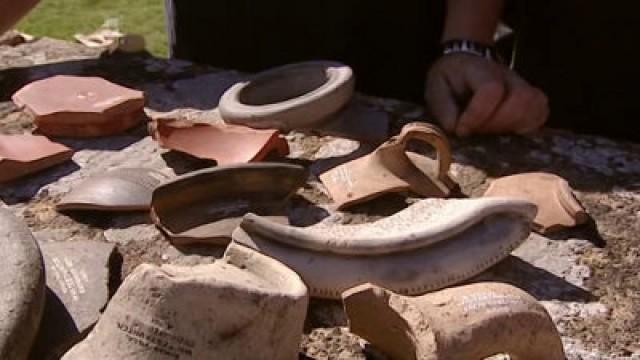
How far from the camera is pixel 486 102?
68.5 inches

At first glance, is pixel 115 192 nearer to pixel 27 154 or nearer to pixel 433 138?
pixel 27 154

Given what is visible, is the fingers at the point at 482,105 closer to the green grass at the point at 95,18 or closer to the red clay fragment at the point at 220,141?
the red clay fragment at the point at 220,141

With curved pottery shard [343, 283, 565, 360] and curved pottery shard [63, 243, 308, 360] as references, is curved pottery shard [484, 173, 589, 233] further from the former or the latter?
curved pottery shard [63, 243, 308, 360]

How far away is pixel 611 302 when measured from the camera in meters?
1.35

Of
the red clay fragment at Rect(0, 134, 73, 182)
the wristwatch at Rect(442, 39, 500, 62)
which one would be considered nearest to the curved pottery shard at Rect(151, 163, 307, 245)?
the red clay fragment at Rect(0, 134, 73, 182)

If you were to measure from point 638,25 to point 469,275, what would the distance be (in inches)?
35.3

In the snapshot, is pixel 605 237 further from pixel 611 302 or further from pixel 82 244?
pixel 82 244

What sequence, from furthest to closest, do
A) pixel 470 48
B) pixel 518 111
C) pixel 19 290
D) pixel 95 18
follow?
pixel 95 18, pixel 470 48, pixel 518 111, pixel 19 290

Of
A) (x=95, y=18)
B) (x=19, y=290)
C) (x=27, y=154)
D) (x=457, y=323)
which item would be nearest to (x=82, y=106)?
(x=27, y=154)

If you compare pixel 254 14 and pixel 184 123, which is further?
pixel 254 14

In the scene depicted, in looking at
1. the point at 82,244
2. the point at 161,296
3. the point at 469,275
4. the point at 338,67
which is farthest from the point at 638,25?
the point at 161,296

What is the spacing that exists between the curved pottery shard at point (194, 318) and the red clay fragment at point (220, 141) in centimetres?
48

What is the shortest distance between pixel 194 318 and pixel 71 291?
29 cm

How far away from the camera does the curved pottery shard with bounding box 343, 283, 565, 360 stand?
3.66 feet
